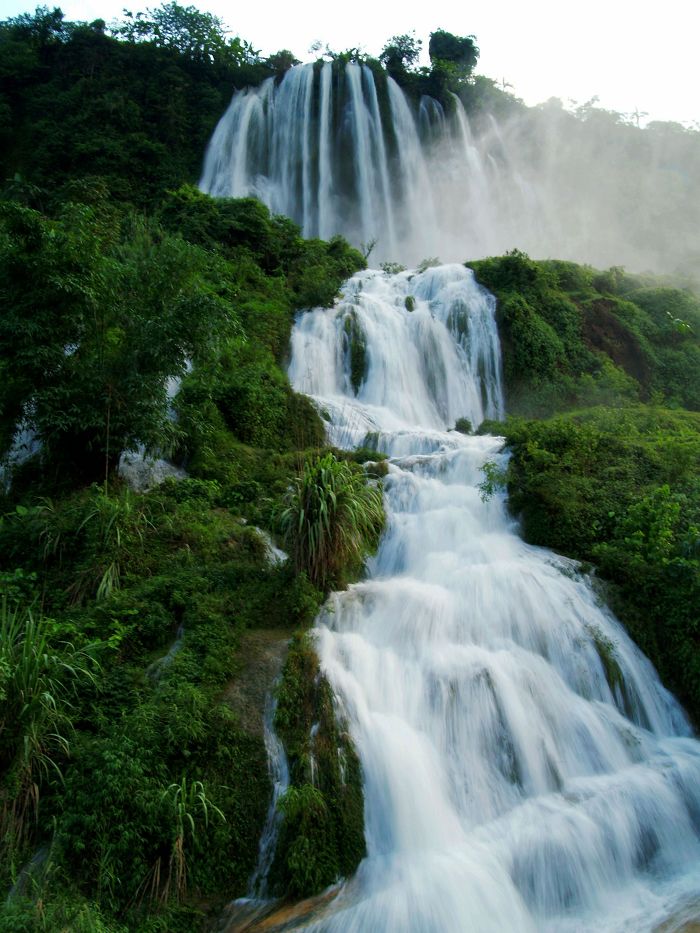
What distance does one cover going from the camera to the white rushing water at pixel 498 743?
506cm

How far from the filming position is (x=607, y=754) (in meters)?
6.43

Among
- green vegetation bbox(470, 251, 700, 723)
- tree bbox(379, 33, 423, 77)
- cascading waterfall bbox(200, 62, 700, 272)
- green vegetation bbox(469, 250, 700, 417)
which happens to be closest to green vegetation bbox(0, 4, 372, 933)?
green vegetation bbox(470, 251, 700, 723)

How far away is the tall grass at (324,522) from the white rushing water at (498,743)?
476 millimetres

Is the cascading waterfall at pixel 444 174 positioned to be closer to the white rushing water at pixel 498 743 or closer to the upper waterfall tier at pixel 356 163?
the upper waterfall tier at pixel 356 163

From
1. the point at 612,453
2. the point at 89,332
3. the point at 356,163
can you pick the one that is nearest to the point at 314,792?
the point at 89,332

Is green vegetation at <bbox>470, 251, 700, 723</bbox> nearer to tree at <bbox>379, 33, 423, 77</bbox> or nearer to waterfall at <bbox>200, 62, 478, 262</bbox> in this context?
waterfall at <bbox>200, 62, 478, 262</bbox>

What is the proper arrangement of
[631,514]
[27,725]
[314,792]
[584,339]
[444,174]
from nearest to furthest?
[27,725] < [314,792] < [631,514] < [584,339] < [444,174]

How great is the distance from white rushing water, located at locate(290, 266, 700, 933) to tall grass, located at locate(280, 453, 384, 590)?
48cm

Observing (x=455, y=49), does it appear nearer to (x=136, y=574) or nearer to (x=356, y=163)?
(x=356, y=163)

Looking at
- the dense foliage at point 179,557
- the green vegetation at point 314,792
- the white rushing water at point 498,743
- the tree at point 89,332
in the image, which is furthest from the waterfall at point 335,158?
the green vegetation at point 314,792

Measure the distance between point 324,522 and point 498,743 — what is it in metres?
2.88

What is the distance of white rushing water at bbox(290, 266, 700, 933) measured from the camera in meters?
5.06

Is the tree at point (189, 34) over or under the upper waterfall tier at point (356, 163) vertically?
over

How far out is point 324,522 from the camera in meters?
7.24
